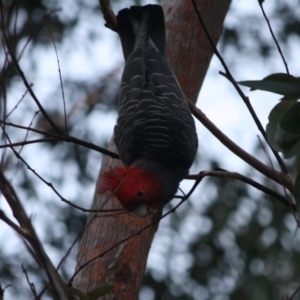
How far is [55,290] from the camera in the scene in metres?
1.60

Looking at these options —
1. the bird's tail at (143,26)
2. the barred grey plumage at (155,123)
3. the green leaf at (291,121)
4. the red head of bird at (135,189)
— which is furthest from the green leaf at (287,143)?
the bird's tail at (143,26)

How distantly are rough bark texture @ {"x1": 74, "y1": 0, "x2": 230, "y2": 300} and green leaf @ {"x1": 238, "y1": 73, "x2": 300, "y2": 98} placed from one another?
101 cm

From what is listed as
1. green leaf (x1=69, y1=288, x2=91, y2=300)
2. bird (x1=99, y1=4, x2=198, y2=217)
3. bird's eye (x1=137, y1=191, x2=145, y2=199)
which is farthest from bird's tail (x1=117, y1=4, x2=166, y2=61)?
green leaf (x1=69, y1=288, x2=91, y2=300)

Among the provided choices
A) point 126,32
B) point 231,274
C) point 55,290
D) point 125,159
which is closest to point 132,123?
point 125,159

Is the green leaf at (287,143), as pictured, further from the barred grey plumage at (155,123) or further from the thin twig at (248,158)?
the barred grey plumage at (155,123)

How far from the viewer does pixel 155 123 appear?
3746mm

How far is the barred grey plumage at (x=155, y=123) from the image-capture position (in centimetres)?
373

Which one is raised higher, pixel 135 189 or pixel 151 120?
pixel 151 120

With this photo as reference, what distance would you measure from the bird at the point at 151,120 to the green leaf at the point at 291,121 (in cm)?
102

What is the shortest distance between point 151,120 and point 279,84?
4.12 feet

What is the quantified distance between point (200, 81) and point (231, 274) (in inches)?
164

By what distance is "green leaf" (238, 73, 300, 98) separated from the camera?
2568mm

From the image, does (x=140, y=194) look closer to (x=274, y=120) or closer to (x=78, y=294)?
(x=274, y=120)

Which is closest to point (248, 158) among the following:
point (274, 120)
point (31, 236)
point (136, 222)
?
point (274, 120)
